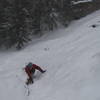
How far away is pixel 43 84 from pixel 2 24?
1076cm

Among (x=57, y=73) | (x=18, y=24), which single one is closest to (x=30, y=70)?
(x=57, y=73)

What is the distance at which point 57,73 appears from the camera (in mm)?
10797

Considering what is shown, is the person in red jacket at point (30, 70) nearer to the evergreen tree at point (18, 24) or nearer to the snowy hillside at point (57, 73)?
the snowy hillside at point (57, 73)

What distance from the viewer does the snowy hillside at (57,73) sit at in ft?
27.7

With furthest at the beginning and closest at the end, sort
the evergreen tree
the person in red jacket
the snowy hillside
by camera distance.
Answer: the evergreen tree → the person in red jacket → the snowy hillside

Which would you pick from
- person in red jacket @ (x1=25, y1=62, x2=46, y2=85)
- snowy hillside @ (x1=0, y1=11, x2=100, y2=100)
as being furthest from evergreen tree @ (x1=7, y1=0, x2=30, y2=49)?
person in red jacket @ (x1=25, y1=62, x2=46, y2=85)

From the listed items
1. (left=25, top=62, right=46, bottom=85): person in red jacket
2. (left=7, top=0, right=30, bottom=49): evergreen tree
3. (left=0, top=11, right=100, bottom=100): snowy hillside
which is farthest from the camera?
(left=7, top=0, right=30, bottom=49): evergreen tree

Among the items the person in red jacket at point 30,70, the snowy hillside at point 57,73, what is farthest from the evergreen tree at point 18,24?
the person in red jacket at point 30,70

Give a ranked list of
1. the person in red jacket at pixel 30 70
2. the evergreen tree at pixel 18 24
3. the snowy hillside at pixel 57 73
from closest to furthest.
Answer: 1. the snowy hillside at pixel 57 73
2. the person in red jacket at pixel 30 70
3. the evergreen tree at pixel 18 24

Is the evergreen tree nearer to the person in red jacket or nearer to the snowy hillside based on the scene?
the snowy hillside

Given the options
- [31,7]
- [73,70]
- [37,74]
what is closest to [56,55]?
[37,74]

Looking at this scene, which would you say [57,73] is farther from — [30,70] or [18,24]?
[18,24]

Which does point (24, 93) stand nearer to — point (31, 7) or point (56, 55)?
point (56, 55)

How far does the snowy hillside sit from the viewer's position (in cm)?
845
